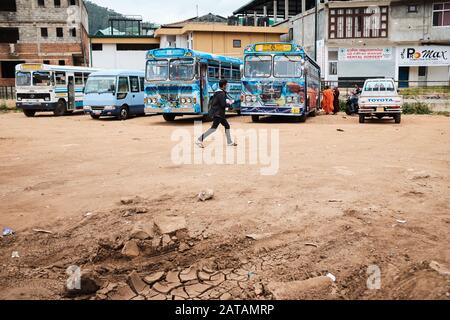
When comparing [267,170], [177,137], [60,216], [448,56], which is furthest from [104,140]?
[448,56]

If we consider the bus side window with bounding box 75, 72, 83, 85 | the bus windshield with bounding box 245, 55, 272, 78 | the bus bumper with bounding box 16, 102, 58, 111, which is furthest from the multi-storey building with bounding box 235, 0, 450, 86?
the bus bumper with bounding box 16, 102, 58, 111

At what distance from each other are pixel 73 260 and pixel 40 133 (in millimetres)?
12494

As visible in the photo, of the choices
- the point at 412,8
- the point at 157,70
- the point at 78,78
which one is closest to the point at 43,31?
the point at 78,78

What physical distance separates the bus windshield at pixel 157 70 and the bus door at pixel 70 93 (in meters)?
8.08

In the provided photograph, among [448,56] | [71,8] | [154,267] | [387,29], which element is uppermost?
[71,8]

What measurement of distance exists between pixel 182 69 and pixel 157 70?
1094 millimetres

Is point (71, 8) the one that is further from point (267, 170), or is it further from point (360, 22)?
point (267, 170)

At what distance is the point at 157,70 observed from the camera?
59.9ft

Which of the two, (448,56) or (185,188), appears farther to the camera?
(448,56)

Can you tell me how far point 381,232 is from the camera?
489 centimetres

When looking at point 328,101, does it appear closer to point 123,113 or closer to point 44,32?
point 123,113

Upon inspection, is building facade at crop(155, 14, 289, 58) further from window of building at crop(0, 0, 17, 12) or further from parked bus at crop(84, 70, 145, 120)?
parked bus at crop(84, 70, 145, 120)

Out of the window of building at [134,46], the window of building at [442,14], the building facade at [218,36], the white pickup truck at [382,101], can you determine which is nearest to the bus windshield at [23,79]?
the white pickup truck at [382,101]

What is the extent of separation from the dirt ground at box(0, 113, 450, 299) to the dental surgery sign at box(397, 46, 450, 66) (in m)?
31.1
